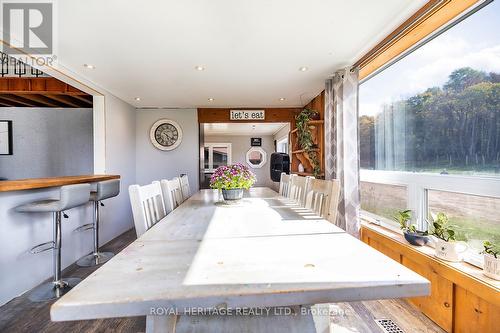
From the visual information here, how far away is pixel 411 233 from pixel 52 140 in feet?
18.0

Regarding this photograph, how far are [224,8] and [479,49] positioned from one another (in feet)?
5.52

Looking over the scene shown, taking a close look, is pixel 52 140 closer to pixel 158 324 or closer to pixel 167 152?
pixel 167 152

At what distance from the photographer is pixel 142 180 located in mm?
4605

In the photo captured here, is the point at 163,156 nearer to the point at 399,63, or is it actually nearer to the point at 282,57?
the point at 282,57

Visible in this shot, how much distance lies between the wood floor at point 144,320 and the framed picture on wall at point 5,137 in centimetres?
364

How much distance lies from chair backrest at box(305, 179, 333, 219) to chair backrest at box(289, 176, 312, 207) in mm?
123

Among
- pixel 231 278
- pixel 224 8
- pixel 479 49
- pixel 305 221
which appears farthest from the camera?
pixel 224 8

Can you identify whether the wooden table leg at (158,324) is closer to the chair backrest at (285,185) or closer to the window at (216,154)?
the chair backrest at (285,185)

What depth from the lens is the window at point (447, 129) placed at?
4.82 ft

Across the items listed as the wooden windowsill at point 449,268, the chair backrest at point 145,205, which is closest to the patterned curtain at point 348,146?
the wooden windowsill at point 449,268

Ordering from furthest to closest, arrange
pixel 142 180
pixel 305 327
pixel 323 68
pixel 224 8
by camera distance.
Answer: pixel 142 180 → pixel 323 68 → pixel 224 8 → pixel 305 327

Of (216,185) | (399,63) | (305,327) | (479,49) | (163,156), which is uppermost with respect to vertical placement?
(399,63)

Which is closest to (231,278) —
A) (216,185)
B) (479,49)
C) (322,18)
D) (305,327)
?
(305,327)

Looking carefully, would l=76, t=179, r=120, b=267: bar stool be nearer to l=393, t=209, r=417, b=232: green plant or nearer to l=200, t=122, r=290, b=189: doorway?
l=393, t=209, r=417, b=232: green plant
